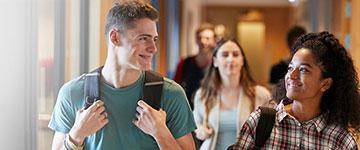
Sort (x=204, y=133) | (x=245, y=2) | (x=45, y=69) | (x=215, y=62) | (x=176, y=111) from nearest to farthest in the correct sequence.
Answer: (x=176, y=111) → (x=45, y=69) → (x=204, y=133) → (x=215, y=62) → (x=245, y=2)

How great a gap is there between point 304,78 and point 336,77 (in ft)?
0.48

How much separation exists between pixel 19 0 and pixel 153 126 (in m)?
0.67

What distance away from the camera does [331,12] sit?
630cm

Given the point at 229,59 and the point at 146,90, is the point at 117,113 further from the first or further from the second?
the point at 229,59

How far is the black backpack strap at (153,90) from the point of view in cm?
191

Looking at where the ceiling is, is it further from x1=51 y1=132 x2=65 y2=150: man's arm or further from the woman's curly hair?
x1=51 y1=132 x2=65 y2=150: man's arm

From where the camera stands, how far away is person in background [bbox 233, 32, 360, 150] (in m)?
1.97

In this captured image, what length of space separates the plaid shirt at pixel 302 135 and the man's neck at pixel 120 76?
1.51 ft

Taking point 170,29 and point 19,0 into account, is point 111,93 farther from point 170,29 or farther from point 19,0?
point 170,29

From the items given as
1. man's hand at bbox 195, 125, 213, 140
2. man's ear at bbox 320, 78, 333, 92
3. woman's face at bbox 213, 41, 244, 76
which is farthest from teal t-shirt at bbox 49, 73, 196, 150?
woman's face at bbox 213, 41, 244, 76

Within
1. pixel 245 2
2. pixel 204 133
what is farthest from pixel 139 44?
pixel 245 2

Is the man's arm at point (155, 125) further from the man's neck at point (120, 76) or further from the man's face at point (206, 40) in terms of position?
the man's face at point (206, 40)

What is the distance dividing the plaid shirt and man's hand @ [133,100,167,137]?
1.13 feet

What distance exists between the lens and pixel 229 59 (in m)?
3.37
